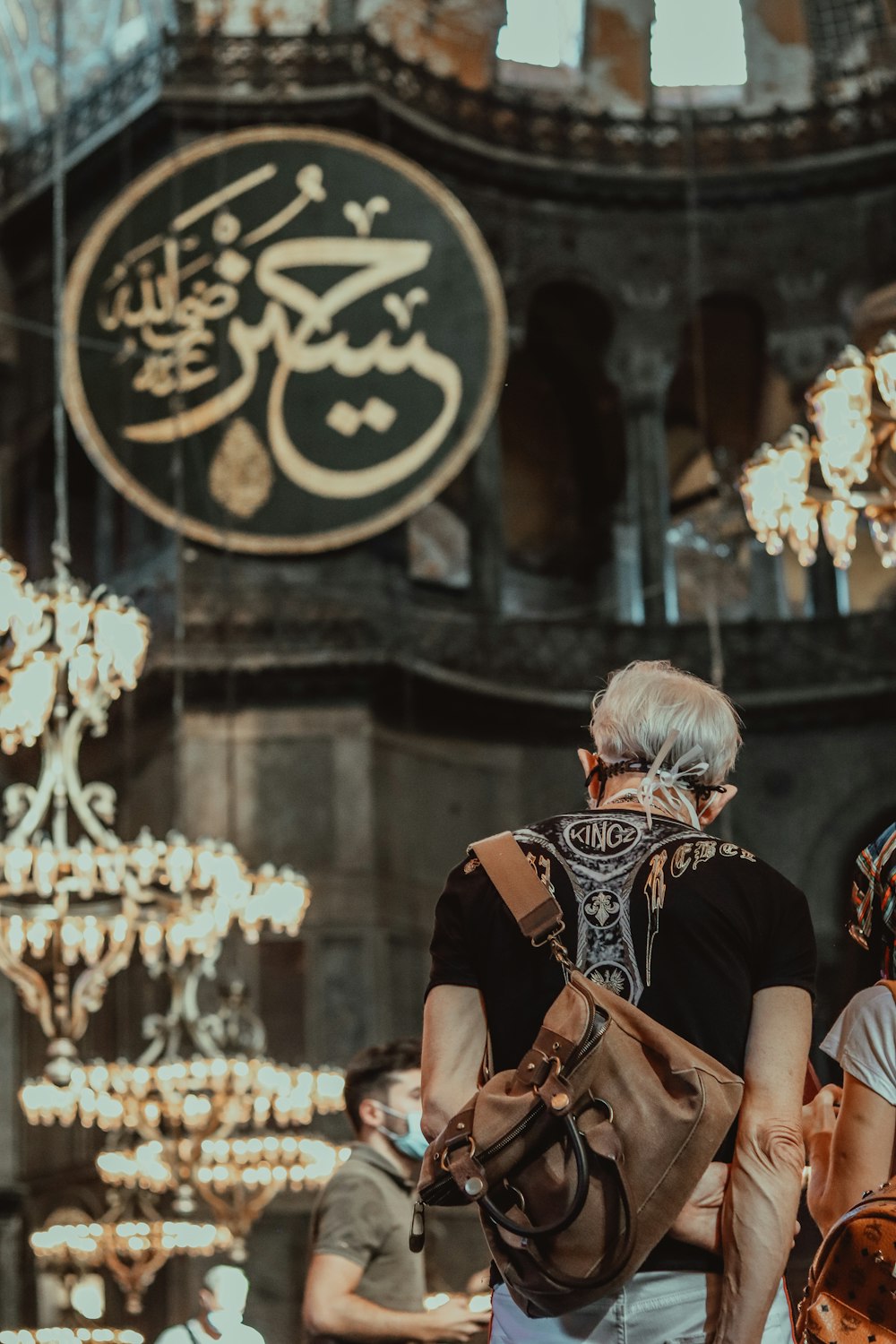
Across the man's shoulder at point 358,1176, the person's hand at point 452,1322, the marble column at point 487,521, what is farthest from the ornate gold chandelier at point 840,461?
the marble column at point 487,521

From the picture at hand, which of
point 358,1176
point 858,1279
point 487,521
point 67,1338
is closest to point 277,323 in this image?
point 487,521

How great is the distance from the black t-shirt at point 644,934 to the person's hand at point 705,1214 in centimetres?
3

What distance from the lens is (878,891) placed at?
2.39 meters

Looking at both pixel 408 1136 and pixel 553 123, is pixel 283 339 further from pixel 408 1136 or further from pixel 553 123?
pixel 408 1136

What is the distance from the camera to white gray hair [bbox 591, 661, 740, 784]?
217 cm

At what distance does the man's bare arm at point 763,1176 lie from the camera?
1931 mm

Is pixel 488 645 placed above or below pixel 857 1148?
above

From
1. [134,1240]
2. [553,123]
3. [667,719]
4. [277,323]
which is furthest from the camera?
[553,123]

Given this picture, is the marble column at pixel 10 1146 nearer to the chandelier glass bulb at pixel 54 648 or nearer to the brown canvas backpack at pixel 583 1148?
the chandelier glass bulb at pixel 54 648

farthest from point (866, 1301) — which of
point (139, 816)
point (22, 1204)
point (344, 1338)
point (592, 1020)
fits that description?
point (22, 1204)

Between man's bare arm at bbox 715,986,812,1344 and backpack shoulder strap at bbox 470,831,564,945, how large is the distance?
23cm

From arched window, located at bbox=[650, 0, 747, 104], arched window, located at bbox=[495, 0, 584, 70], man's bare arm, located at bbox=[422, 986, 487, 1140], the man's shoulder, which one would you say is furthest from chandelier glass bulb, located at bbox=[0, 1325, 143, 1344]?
→ arched window, located at bbox=[650, 0, 747, 104]

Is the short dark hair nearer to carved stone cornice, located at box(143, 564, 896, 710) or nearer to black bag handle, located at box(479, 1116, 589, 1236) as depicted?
black bag handle, located at box(479, 1116, 589, 1236)

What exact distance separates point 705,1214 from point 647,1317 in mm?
109
